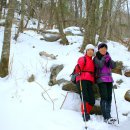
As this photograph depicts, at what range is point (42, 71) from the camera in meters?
9.23

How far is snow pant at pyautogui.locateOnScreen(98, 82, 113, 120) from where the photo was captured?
6.77 meters

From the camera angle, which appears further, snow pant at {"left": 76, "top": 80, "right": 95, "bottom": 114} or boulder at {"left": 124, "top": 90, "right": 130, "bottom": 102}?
boulder at {"left": 124, "top": 90, "right": 130, "bottom": 102}

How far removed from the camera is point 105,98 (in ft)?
22.6

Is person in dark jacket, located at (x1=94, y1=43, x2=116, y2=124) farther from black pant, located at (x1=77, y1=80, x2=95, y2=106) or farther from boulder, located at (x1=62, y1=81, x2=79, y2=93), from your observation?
boulder, located at (x1=62, y1=81, x2=79, y2=93)

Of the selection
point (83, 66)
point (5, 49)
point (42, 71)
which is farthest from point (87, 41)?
point (83, 66)

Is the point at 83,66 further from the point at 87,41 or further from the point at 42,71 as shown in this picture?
the point at 87,41

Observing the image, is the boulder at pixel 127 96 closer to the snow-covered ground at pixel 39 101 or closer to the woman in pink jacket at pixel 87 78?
the snow-covered ground at pixel 39 101

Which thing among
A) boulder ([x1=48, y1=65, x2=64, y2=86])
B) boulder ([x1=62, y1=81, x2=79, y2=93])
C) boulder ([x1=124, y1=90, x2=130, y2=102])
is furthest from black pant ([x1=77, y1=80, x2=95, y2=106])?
boulder ([x1=48, y1=65, x2=64, y2=86])

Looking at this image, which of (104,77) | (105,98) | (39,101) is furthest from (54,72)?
(105,98)

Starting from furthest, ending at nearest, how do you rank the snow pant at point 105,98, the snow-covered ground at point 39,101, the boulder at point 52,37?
the boulder at point 52,37 → the snow pant at point 105,98 → the snow-covered ground at point 39,101

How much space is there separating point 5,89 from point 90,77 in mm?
2560

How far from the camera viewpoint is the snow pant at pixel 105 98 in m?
6.77

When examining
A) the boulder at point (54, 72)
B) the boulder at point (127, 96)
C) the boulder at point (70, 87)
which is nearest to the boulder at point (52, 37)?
the boulder at point (54, 72)

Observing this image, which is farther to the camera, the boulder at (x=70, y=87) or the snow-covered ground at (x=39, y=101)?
the boulder at (x=70, y=87)
